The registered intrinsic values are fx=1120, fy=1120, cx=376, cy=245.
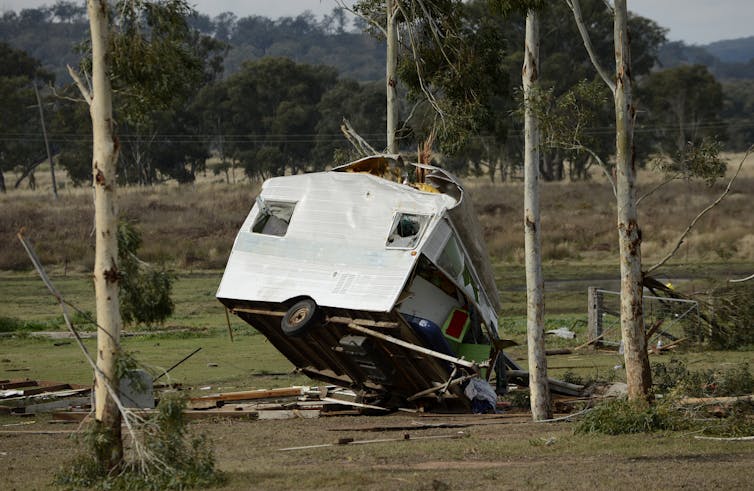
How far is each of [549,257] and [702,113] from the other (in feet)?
125

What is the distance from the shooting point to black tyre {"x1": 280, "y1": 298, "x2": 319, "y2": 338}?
18516 millimetres

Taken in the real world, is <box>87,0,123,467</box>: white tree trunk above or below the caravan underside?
above

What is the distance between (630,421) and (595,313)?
13.3 meters

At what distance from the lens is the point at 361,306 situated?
712 inches

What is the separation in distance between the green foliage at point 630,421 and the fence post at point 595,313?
12809 millimetres

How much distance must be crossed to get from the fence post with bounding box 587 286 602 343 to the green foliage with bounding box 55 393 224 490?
17812 millimetres

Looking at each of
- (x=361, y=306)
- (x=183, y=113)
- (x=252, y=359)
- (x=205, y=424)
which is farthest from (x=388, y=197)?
(x=183, y=113)

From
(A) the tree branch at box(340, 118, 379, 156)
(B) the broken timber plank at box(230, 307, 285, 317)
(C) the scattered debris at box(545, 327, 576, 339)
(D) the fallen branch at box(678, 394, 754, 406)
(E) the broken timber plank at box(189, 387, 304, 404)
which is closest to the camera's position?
(D) the fallen branch at box(678, 394, 754, 406)

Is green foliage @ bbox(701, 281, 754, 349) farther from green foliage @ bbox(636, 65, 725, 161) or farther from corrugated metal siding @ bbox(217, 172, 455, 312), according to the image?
green foliage @ bbox(636, 65, 725, 161)

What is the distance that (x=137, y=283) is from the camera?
44.3 feet

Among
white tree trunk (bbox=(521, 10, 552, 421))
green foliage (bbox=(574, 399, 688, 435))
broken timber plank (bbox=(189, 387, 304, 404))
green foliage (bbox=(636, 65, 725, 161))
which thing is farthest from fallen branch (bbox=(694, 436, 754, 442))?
green foliage (bbox=(636, 65, 725, 161))

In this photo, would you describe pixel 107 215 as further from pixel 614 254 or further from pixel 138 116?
pixel 614 254

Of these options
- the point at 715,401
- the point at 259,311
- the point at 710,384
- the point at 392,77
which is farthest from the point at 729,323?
the point at 259,311

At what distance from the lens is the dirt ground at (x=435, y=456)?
471 inches
